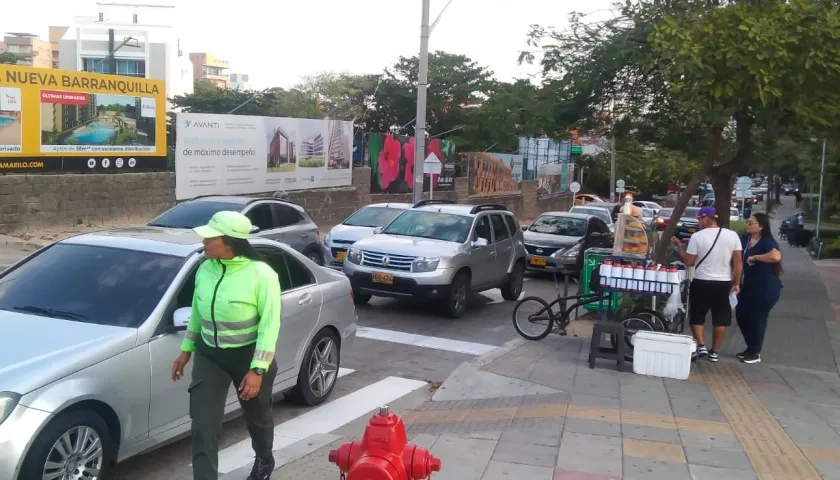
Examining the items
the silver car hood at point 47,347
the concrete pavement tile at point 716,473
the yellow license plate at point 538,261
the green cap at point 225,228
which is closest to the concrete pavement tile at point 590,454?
the concrete pavement tile at point 716,473

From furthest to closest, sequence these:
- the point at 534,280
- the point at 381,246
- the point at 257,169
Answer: the point at 257,169 → the point at 534,280 → the point at 381,246

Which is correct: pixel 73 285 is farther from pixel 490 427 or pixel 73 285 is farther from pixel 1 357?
pixel 490 427

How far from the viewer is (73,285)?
223 inches

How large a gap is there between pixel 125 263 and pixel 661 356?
5.29m

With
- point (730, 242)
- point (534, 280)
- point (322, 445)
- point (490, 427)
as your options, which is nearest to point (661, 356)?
point (730, 242)

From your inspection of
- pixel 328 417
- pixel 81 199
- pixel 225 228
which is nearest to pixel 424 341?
pixel 328 417

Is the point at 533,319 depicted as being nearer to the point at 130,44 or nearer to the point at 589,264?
the point at 589,264

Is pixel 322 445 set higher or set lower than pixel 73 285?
lower

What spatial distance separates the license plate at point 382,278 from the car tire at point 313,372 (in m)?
4.67

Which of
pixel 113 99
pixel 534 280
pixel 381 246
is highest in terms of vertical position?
pixel 113 99

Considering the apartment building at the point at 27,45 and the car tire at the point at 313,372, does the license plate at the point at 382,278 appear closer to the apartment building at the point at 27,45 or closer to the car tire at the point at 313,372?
the car tire at the point at 313,372

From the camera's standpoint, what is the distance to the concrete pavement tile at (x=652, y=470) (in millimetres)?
5406

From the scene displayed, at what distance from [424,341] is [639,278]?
3115 mm

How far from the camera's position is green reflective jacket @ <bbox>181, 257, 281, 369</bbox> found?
446cm
